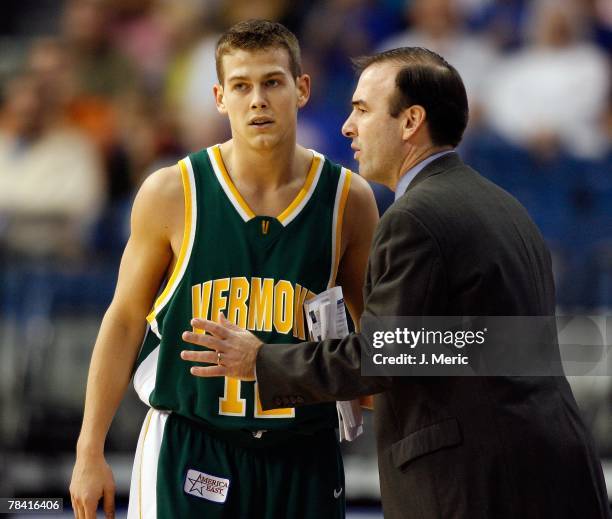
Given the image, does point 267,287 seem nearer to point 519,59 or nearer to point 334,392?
point 334,392

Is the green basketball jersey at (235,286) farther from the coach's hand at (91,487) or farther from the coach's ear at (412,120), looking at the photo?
→ the coach's ear at (412,120)

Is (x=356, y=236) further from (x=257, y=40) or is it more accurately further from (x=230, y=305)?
(x=257, y=40)

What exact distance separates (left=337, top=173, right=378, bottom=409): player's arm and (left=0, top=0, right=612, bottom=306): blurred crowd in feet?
11.9

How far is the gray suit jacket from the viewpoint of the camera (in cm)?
276

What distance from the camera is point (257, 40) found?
3268 mm

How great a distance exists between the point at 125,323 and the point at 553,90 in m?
5.23

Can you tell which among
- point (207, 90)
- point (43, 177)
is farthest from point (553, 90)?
point (43, 177)

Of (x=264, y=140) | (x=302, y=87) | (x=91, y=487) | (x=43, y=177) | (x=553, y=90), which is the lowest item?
(x=91, y=487)

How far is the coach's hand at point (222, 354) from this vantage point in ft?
9.61

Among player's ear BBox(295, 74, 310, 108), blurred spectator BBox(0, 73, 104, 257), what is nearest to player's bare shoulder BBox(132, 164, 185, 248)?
player's ear BBox(295, 74, 310, 108)

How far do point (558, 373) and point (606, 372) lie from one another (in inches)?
129

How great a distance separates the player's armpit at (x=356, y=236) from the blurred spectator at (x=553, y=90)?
4506 mm

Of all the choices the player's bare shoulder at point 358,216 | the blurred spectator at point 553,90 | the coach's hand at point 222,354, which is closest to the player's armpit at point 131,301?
the coach's hand at point 222,354

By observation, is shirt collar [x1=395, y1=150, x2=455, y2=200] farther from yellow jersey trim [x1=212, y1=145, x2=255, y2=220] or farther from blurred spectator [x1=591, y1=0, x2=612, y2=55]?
blurred spectator [x1=591, y1=0, x2=612, y2=55]
